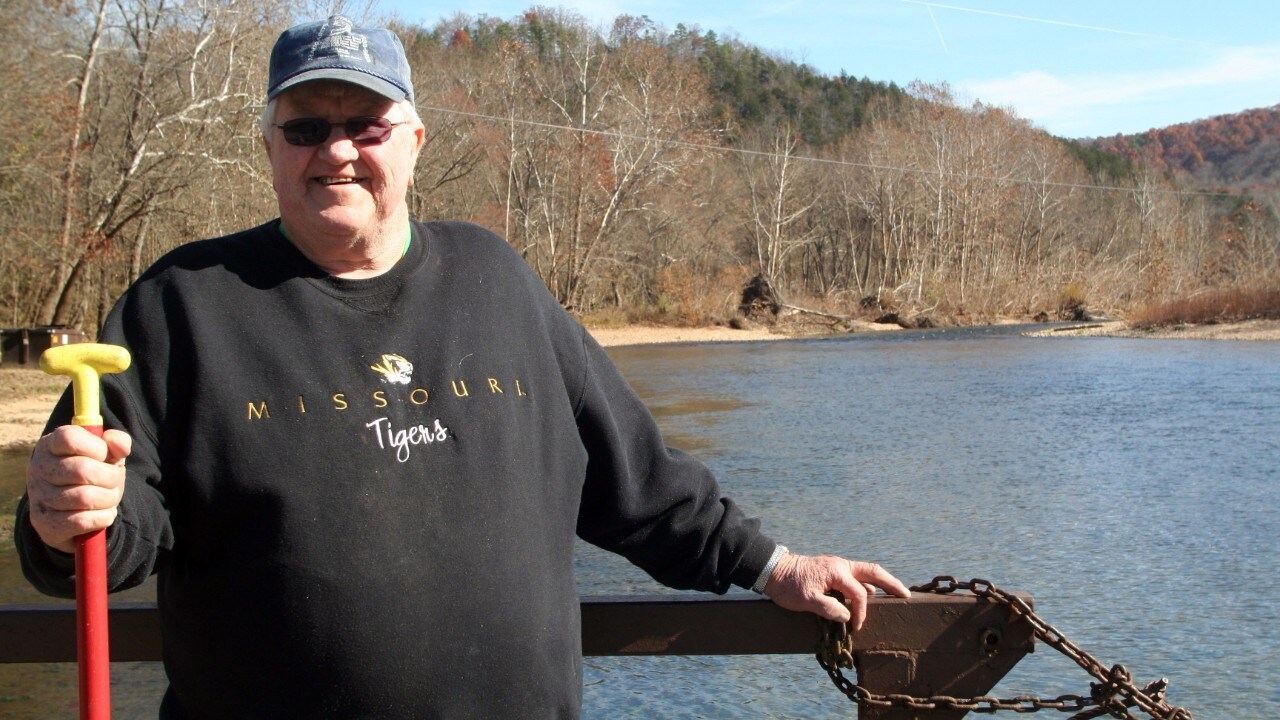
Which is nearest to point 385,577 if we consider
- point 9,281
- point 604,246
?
point 9,281

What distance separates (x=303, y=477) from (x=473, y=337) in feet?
1.28

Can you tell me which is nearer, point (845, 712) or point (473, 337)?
point (473, 337)

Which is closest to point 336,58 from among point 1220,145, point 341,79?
point 341,79

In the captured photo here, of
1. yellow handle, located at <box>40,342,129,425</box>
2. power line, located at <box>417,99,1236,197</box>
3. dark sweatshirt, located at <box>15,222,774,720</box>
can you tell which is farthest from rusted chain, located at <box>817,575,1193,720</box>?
power line, located at <box>417,99,1236,197</box>

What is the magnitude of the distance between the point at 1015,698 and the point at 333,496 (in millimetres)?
1345

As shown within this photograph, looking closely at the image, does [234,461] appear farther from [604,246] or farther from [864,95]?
[864,95]

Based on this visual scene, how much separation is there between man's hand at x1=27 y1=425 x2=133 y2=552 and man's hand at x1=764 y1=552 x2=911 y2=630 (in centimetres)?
121

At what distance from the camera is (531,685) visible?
2.18 m

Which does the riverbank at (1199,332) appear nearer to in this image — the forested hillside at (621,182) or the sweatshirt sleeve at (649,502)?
the forested hillside at (621,182)

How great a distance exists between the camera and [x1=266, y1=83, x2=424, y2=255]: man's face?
220cm

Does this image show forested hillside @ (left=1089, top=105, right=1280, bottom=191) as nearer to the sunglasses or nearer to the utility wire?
the utility wire

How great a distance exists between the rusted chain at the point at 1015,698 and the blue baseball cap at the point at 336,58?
1.31 meters

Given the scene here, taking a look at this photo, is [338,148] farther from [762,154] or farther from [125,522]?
[762,154]

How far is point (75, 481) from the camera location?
177 centimetres
